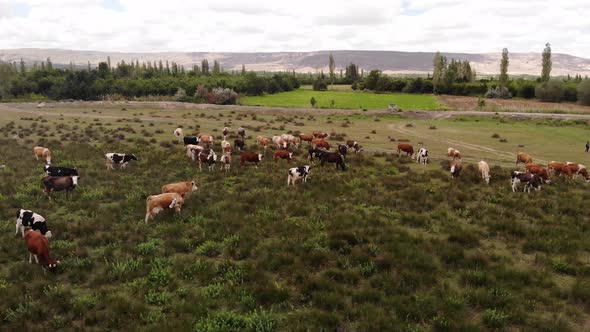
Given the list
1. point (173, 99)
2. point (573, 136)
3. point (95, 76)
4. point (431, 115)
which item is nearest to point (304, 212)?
point (573, 136)

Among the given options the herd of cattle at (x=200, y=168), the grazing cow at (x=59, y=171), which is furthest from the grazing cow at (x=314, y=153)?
the grazing cow at (x=59, y=171)

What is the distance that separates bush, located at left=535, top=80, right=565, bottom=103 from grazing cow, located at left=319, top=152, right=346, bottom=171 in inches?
3607

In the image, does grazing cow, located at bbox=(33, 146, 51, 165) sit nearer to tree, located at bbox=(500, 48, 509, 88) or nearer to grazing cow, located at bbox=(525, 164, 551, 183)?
grazing cow, located at bbox=(525, 164, 551, 183)

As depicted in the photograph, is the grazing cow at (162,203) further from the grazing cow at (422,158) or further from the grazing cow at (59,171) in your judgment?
the grazing cow at (422,158)

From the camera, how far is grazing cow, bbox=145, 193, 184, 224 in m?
17.1

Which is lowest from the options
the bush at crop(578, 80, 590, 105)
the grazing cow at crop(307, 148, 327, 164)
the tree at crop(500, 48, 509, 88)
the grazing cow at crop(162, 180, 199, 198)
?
the grazing cow at crop(162, 180, 199, 198)

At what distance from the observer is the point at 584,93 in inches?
3538

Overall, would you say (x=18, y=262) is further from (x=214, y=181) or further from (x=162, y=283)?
(x=214, y=181)

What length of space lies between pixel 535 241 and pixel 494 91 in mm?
100670

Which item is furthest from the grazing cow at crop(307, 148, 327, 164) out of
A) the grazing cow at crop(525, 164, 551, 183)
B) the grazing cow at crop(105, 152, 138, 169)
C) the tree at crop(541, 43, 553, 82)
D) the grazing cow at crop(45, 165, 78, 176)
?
the tree at crop(541, 43, 553, 82)

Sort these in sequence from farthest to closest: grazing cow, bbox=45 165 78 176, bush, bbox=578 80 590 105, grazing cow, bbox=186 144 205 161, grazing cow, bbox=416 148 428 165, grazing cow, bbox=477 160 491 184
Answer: bush, bbox=578 80 590 105, grazing cow, bbox=416 148 428 165, grazing cow, bbox=186 144 205 161, grazing cow, bbox=477 160 491 184, grazing cow, bbox=45 165 78 176

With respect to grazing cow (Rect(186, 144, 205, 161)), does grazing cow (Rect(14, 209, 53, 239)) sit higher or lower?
lower

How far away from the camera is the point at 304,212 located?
1803cm

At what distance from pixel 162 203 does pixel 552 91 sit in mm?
104853
